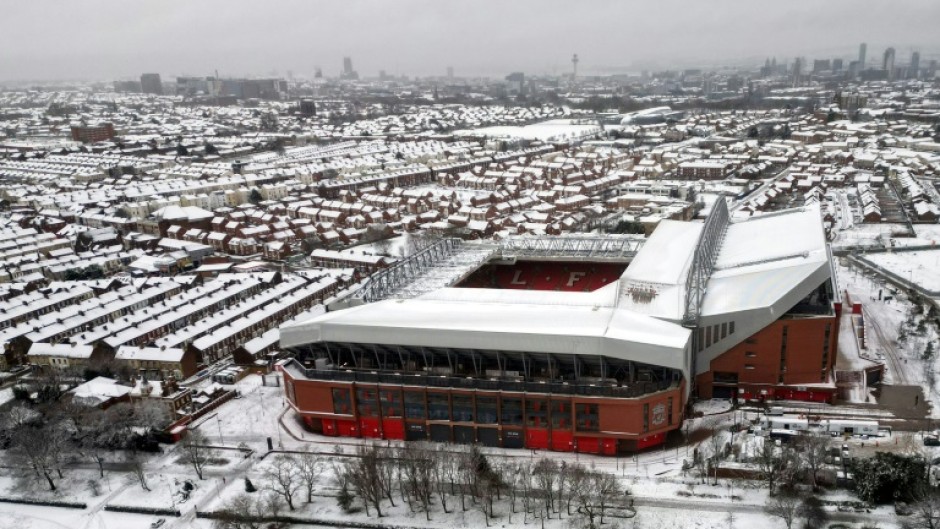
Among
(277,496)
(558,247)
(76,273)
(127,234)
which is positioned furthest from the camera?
(127,234)

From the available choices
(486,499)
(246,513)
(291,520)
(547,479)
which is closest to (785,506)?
(547,479)

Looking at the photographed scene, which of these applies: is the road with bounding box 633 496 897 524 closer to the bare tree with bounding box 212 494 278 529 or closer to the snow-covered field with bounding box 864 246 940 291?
the bare tree with bounding box 212 494 278 529

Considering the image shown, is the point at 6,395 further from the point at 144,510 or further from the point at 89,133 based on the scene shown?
the point at 89,133

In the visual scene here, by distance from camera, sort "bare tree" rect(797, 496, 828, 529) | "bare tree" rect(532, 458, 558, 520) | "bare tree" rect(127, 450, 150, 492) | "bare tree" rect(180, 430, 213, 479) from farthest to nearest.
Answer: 1. "bare tree" rect(180, 430, 213, 479)
2. "bare tree" rect(127, 450, 150, 492)
3. "bare tree" rect(532, 458, 558, 520)
4. "bare tree" rect(797, 496, 828, 529)

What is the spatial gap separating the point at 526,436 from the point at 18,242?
56.9m

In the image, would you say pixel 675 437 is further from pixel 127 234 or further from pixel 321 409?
pixel 127 234

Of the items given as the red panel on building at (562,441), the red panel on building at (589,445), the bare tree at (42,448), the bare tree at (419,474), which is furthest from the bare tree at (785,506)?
the bare tree at (42,448)

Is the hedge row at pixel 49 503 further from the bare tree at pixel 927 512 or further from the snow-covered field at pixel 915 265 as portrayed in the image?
the snow-covered field at pixel 915 265

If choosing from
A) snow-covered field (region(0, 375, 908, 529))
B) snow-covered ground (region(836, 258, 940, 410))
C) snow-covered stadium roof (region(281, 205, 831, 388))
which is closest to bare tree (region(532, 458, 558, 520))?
snow-covered field (region(0, 375, 908, 529))

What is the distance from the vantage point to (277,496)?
25.6 m

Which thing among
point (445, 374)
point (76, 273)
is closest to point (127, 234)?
point (76, 273)

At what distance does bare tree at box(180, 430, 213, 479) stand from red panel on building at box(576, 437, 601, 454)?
15334 millimetres

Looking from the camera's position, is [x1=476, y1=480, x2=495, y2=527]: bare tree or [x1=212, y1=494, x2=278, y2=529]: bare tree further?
[x1=212, y1=494, x2=278, y2=529]: bare tree

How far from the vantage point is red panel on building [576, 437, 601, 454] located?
2803cm
